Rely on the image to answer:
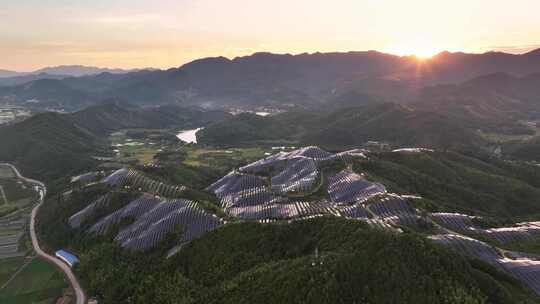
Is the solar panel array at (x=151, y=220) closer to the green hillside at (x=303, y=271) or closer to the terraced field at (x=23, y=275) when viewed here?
the green hillside at (x=303, y=271)

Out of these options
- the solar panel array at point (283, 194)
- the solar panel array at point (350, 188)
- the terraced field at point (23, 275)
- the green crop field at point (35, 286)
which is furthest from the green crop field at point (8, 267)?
the solar panel array at point (350, 188)

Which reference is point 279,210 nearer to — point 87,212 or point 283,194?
point 283,194

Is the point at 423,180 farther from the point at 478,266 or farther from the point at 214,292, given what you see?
the point at 214,292

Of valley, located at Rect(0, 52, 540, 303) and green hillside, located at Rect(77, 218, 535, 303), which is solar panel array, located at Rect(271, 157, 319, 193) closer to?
valley, located at Rect(0, 52, 540, 303)

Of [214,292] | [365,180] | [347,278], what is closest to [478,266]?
[347,278]

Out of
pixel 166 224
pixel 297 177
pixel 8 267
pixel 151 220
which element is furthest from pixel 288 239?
pixel 8 267
